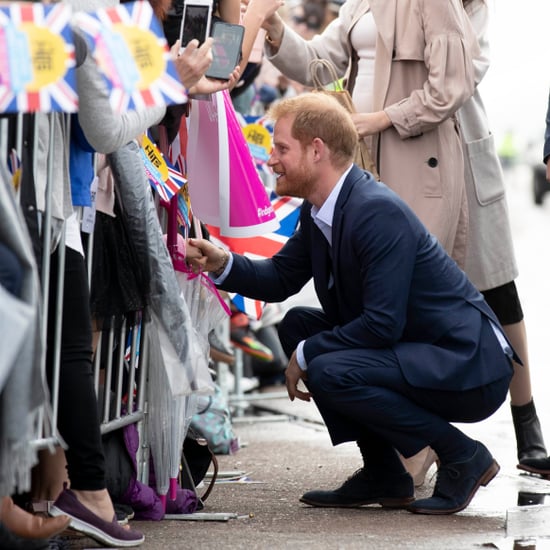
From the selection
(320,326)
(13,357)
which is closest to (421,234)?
(320,326)

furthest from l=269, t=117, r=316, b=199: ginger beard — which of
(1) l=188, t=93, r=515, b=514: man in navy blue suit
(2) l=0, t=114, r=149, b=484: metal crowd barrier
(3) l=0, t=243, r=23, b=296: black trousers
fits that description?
(3) l=0, t=243, r=23, b=296: black trousers

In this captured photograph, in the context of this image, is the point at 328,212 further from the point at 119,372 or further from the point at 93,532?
the point at 93,532

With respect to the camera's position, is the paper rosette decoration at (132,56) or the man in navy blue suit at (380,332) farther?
the man in navy blue suit at (380,332)

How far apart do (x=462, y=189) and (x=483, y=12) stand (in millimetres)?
838

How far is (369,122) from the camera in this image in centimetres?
513

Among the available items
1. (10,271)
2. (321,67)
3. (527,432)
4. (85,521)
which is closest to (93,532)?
(85,521)

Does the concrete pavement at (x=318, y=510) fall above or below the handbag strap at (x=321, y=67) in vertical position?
below

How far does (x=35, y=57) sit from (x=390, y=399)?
6.40 ft

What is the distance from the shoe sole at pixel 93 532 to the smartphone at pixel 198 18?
1.56 metres

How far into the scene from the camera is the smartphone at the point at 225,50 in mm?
4332

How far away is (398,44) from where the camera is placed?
5.20 metres

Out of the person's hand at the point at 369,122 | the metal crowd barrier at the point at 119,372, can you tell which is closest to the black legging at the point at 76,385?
the metal crowd barrier at the point at 119,372

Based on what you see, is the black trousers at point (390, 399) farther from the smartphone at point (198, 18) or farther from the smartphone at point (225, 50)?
the smartphone at point (198, 18)

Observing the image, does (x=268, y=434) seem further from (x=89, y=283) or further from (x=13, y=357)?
(x=13, y=357)
